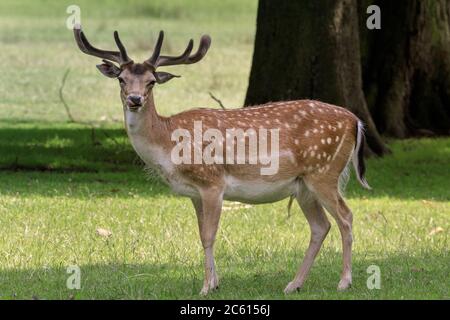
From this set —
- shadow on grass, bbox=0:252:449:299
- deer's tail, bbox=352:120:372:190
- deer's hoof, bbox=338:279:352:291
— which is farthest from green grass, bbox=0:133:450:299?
deer's tail, bbox=352:120:372:190

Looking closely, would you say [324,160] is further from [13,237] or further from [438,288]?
[13,237]

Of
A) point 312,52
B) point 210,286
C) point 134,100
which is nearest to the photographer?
point 134,100

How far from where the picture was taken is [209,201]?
9.09 meters

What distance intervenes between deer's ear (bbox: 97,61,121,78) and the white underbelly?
1.07 meters

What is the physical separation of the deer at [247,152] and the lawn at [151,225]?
1.58 feet

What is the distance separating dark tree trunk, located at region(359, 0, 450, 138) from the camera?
59.7 feet

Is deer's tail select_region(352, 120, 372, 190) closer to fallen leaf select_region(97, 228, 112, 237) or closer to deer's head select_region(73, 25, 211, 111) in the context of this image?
deer's head select_region(73, 25, 211, 111)

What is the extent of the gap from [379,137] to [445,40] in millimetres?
2627

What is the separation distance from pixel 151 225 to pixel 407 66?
24.8 feet

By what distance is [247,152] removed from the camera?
366 inches

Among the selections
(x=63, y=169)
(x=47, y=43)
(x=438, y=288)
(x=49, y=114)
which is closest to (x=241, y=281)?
(x=438, y=288)

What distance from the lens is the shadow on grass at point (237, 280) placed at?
895 cm

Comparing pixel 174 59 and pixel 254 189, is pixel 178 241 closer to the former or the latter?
pixel 254 189

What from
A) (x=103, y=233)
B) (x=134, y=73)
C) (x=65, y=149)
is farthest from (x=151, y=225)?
(x=65, y=149)
